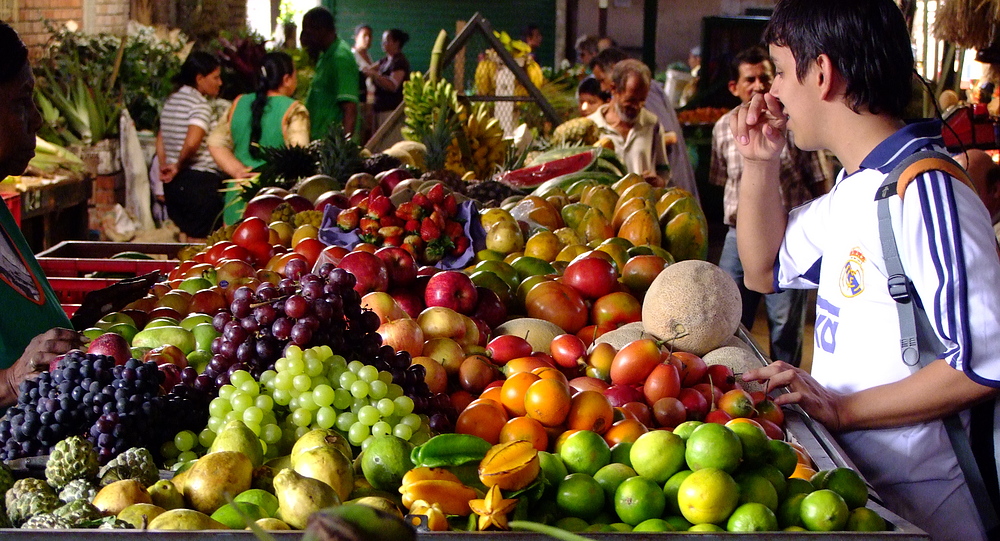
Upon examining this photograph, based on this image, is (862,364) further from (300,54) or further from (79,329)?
(300,54)

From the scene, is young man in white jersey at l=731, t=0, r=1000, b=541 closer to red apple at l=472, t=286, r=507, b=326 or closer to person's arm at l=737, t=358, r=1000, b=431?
person's arm at l=737, t=358, r=1000, b=431

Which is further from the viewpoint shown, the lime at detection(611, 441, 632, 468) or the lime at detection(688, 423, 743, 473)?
the lime at detection(611, 441, 632, 468)

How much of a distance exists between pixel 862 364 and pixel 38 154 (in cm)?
678

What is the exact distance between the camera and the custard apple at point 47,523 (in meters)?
1.23

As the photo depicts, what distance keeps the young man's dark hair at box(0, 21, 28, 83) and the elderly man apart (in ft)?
14.0

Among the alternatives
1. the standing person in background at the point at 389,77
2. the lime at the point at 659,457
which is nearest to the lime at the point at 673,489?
the lime at the point at 659,457

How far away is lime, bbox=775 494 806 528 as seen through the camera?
54.1 inches

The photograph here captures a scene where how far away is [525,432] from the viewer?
1613mm

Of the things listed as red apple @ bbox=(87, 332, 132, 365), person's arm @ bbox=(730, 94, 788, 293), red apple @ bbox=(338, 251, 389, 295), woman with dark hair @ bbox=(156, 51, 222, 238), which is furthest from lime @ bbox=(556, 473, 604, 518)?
woman with dark hair @ bbox=(156, 51, 222, 238)

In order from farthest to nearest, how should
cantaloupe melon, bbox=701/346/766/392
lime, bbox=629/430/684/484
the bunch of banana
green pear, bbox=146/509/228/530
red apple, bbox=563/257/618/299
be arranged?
the bunch of banana < red apple, bbox=563/257/618/299 < cantaloupe melon, bbox=701/346/766/392 < lime, bbox=629/430/684/484 < green pear, bbox=146/509/228/530

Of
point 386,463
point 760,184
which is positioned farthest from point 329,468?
point 760,184

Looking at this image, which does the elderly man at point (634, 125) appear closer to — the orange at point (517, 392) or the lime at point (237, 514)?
the orange at point (517, 392)

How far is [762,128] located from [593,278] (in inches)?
29.7

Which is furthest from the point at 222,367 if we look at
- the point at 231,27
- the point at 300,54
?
the point at 231,27
